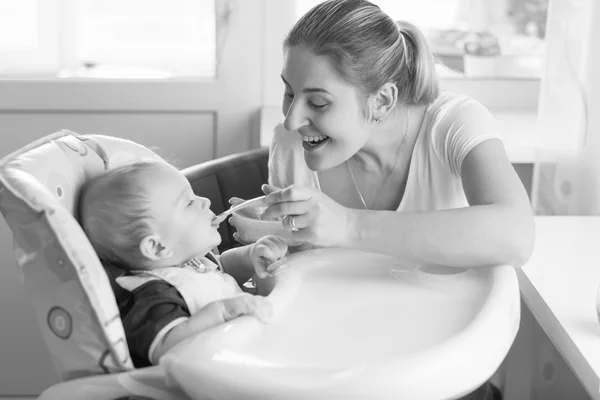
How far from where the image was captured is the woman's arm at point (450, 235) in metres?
1.28

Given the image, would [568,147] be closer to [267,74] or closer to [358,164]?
[358,164]

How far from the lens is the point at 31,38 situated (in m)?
2.47

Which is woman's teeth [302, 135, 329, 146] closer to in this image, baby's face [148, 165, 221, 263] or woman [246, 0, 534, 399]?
woman [246, 0, 534, 399]

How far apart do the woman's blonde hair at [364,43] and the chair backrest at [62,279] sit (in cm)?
55

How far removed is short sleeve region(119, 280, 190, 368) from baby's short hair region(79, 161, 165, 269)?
0.23ft

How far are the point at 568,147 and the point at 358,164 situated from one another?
0.73 metres

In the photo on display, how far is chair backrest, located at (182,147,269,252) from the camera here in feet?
6.14

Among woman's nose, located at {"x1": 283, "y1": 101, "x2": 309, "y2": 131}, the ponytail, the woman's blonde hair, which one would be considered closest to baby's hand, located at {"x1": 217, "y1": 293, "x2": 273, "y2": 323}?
woman's nose, located at {"x1": 283, "y1": 101, "x2": 309, "y2": 131}

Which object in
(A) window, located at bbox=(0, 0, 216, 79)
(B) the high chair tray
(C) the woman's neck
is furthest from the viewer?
(A) window, located at bbox=(0, 0, 216, 79)

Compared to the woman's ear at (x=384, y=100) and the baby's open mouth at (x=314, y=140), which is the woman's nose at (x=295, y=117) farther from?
the woman's ear at (x=384, y=100)

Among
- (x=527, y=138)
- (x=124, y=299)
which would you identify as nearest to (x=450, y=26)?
(x=527, y=138)

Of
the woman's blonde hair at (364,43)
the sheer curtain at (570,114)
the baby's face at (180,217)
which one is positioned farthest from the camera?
the sheer curtain at (570,114)

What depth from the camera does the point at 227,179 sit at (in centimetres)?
194

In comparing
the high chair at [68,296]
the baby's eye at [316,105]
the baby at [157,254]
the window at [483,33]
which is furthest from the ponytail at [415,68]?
the window at [483,33]
